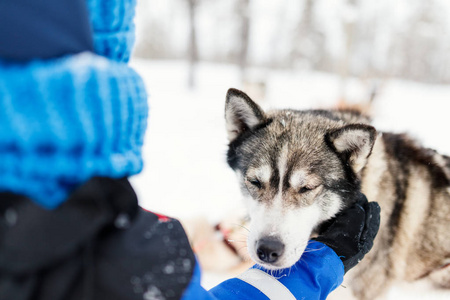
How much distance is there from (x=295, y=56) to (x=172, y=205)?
75.9 feet

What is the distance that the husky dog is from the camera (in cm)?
157

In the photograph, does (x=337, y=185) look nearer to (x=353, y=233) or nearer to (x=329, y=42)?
(x=353, y=233)

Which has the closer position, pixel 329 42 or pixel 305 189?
pixel 305 189

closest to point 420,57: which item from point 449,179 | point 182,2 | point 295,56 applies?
point 295,56

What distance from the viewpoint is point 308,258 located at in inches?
56.2

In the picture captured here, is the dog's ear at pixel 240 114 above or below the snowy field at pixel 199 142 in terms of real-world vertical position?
above

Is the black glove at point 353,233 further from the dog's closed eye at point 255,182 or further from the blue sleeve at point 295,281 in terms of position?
the dog's closed eye at point 255,182

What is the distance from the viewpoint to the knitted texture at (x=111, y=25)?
80 centimetres

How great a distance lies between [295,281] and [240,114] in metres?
1.09

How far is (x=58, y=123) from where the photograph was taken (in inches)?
25.2

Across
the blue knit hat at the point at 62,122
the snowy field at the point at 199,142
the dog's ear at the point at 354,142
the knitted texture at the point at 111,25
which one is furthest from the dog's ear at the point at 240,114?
the blue knit hat at the point at 62,122

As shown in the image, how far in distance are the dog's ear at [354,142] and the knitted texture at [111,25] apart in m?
1.19

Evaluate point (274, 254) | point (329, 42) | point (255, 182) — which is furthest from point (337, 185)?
point (329, 42)

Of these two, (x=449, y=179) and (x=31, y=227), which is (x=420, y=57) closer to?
(x=449, y=179)
